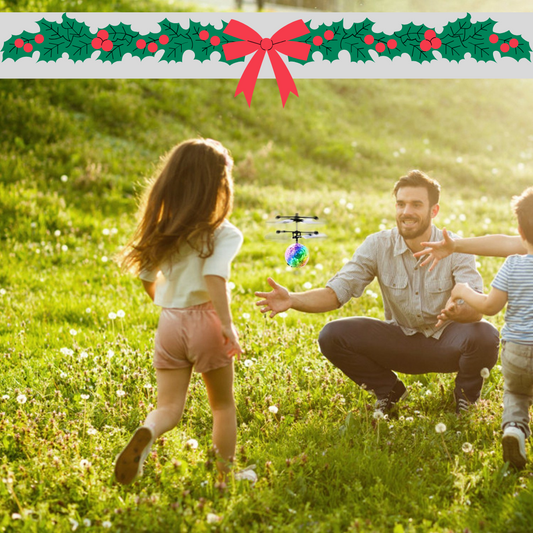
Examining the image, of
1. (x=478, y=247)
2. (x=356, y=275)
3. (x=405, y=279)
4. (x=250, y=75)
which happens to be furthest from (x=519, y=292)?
(x=250, y=75)

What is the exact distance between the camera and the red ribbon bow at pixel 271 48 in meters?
5.54

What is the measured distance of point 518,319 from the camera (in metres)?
4.11

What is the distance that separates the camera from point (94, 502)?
3.66 m

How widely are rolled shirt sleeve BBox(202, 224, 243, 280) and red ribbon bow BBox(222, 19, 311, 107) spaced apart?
6.84 ft

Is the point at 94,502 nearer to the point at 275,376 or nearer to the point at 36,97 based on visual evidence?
the point at 275,376

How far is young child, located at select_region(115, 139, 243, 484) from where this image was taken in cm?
377

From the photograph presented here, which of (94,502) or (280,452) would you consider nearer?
(94,502)

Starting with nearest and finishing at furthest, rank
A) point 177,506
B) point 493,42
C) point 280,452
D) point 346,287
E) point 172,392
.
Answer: point 177,506 < point 172,392 < point 280,452 < point 346,287 < point 493,42

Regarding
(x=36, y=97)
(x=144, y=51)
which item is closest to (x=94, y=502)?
(x=144, y=51)

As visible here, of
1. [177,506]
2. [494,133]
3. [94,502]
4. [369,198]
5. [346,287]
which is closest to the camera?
[177,506]

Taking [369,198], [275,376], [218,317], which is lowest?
[275,376]

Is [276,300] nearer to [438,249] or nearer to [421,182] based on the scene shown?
[438,249]

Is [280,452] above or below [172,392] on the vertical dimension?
below

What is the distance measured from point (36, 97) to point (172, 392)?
12.5 metres
